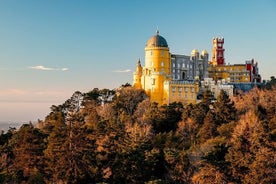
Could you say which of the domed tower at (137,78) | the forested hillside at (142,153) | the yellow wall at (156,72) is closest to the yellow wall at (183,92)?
the yellow wall at (156,72)

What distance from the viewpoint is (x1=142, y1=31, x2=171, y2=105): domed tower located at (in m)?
51.1

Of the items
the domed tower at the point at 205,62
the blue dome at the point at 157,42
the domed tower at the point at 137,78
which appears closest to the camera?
the blue dome at the point at 157,42

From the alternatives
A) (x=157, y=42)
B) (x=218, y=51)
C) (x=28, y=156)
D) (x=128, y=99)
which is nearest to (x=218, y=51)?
(x=218, y=51)

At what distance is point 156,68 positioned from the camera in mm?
52812

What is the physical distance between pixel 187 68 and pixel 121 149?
30061 mm

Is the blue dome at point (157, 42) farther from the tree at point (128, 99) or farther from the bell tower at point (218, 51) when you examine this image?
the bell tower at point (218, 51)

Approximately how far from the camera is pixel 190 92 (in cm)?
5056

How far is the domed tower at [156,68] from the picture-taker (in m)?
51.1

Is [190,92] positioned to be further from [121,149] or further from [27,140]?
[27,140]

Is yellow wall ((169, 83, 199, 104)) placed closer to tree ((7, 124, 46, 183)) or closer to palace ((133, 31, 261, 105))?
palace ((133, 31, 261, 105))

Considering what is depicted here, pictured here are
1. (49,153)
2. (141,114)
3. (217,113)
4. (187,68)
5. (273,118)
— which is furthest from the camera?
(187,68)

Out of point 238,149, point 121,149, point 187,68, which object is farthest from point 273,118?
point 187,68

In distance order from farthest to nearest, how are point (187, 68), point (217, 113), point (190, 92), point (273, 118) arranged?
point (187, 68)
point (190, 92)
point (217, 113)
point (273, 118)

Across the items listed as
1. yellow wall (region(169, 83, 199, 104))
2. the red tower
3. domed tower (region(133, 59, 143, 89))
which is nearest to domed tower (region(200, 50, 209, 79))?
the red tower
